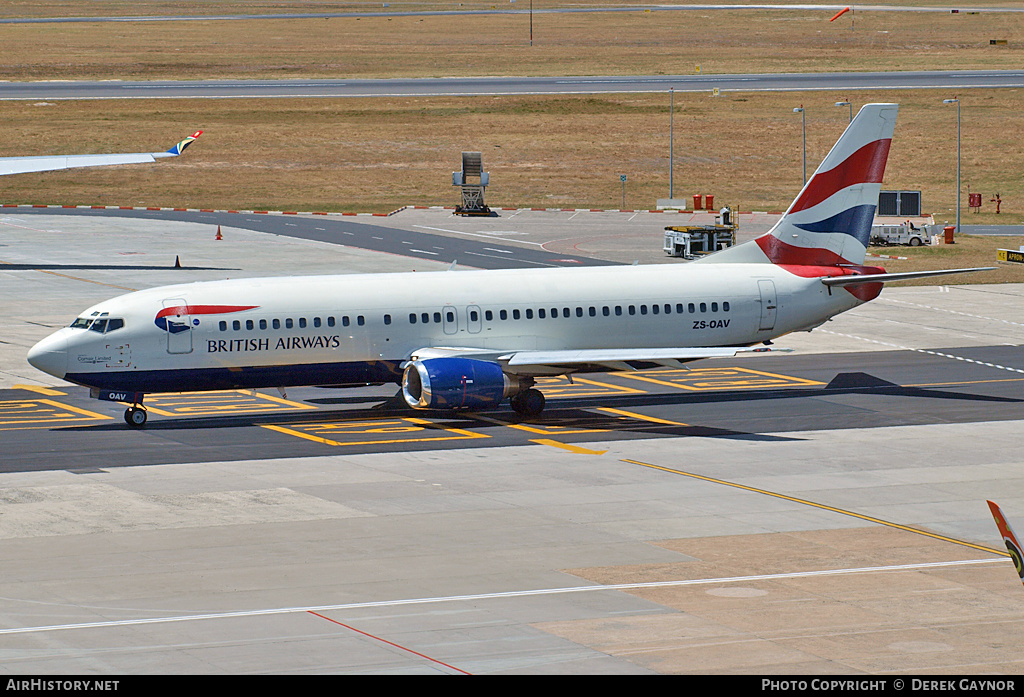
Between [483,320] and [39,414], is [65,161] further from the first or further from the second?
[483,320]

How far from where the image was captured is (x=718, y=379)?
186 feet

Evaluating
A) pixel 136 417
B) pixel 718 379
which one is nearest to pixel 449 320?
pixel 136 417

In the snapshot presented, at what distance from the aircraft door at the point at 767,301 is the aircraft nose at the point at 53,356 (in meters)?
22.7

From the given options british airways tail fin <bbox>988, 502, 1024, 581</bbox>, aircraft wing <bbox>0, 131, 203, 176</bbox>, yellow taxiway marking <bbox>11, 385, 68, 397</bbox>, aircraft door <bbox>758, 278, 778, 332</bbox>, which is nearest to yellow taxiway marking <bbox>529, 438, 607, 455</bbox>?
aircraft door <bbox>758, 278, 778, 332</bbox>

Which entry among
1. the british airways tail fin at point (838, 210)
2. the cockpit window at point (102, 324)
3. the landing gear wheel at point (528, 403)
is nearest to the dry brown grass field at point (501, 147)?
the british airways tail fin at point (838, 210)

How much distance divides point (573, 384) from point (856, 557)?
24667 millimetres

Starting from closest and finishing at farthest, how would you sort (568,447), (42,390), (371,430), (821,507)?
(821,507)
(568,447)
(371,430)
(42,390)

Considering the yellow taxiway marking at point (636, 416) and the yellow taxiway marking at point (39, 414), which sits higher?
the yellow taxiway marking at point (39, 414)

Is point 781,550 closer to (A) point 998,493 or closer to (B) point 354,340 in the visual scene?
(A) point 998,493

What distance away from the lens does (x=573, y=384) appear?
56062mm

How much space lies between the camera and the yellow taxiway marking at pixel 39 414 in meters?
47.7

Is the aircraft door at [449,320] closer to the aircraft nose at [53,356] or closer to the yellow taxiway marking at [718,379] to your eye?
the yellow taxiway marking at [718,379]

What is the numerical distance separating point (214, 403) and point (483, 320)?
993cm

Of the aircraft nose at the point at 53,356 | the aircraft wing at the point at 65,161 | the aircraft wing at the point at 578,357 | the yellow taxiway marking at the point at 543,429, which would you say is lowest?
the yellow taxiway marking at the point at 543,429
